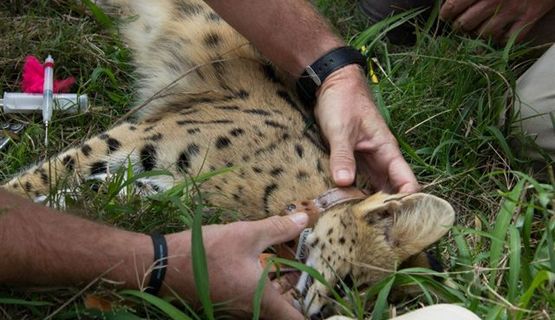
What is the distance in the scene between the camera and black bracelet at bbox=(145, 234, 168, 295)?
2376 mm

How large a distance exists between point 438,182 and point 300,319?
1.04m

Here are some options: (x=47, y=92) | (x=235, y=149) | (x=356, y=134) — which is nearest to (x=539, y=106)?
(x=356, y=134)

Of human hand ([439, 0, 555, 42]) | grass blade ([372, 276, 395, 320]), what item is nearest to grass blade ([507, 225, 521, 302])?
grass blade ([372, 276, 395, 320])

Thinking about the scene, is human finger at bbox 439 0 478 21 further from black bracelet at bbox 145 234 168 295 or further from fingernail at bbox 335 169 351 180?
black bracelet at bbox 145 234 168 295

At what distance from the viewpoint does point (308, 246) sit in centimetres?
284

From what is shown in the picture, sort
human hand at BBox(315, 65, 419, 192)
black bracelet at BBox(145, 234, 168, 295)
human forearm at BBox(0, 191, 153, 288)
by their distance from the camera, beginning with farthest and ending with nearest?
human hand at BBox(315, 65, 419, 192)
black bracelet at BBox(145, 234, 168, 295)
human forearm at BBox(0, 191, 153, 288)

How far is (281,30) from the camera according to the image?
3.32 m

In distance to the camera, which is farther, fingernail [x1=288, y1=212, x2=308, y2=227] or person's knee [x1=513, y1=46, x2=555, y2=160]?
person's knee [x1=513, y1=46, x2=555, y2=160]

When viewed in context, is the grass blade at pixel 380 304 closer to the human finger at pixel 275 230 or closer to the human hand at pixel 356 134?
the human finger at pixel 275 230

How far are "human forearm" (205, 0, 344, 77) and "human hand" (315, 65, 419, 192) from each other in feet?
0.49

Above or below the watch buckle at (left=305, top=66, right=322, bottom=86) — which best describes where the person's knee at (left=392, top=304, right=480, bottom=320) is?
below

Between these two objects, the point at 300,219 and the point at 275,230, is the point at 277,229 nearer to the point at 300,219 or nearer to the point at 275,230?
the point at 275,230

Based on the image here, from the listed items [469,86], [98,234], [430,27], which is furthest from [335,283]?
[430,27]

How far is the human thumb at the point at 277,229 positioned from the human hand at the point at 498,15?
1.64m
